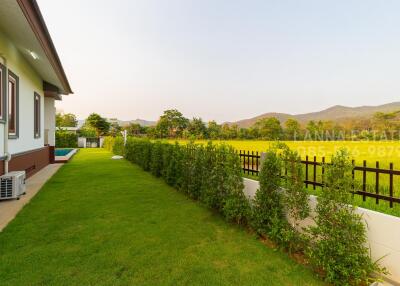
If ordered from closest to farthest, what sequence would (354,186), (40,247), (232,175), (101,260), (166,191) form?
(354,186), (101,260), (40,247), (232,175), (166,191)

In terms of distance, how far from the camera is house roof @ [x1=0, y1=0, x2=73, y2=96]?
4336 mm

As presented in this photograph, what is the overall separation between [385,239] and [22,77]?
9.92 m

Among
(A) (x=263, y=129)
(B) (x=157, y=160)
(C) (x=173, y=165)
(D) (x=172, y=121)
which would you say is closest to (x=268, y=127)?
(A) (x=263, y=129)

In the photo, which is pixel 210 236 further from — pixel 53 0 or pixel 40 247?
pixel 53 0

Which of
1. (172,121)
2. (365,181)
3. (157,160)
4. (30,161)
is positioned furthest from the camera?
(172,121)

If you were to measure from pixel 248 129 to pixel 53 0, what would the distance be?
45.9 metres

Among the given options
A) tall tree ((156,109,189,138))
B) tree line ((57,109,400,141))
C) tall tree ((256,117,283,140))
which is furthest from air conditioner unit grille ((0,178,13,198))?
tall tree ((156,109,189,138))

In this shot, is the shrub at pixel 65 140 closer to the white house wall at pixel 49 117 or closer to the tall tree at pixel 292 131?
the white house wall at pixel 49 117

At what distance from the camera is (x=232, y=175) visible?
4.18 m

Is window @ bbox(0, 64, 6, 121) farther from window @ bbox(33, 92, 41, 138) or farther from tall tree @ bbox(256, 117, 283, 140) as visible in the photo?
tall tree @ bbox(256, 117, 283, 140)

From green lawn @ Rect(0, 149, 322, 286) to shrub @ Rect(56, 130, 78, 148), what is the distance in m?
31.3

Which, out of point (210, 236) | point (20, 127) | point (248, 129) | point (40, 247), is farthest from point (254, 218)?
point (248, 129)

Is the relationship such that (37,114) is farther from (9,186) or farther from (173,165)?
(173,165)

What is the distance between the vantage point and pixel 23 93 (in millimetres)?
8023
